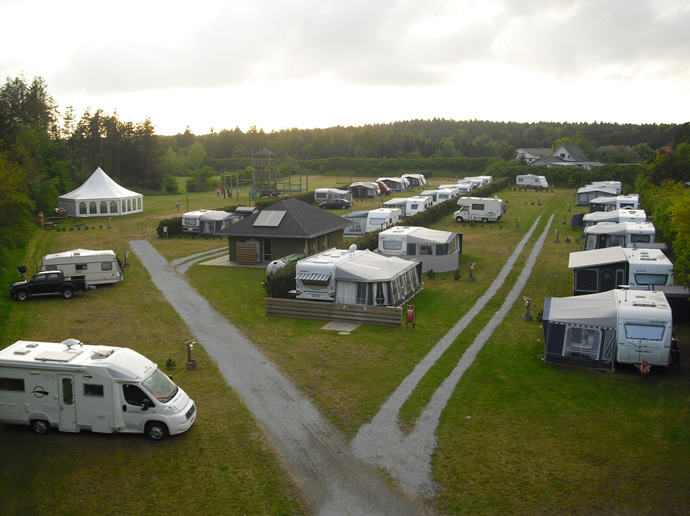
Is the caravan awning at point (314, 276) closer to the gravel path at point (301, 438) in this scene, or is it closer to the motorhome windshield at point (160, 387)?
the gravel path at point (301, 438)

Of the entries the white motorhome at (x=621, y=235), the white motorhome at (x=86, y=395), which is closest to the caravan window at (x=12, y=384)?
the white motorhome at (x=86, y=395)

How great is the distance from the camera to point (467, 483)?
11555 mm

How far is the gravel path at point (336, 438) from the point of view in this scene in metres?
11.1

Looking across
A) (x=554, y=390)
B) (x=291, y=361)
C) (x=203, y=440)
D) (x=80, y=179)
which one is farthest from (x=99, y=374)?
(x=80, y=179)

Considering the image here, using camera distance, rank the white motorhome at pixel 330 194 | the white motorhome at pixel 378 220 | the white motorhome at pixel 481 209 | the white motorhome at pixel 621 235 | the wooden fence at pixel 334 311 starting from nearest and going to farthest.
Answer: the wooden fence at pixel 334 311, the white motorhome at pixel 621 235, the white motorhome at pixel 378 220, the white motorhome at pixel 481 209, the white motorhome at pixel 330 194

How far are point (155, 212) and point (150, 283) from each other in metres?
30.2

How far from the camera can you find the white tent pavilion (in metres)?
52.9

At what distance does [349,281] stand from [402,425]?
32.4ft

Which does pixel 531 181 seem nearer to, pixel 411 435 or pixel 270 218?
pixel 270 218

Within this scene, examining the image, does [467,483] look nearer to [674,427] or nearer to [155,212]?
[674,427]

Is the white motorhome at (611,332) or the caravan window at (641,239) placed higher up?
the caravan window at (641,239)

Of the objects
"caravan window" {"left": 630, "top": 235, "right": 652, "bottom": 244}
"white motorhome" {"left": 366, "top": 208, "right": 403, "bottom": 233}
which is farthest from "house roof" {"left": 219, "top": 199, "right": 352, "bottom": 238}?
"caravan window" {"left": 630, "top": 235, "right": 652, "bottom": 244}

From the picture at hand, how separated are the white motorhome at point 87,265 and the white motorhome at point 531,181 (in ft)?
201

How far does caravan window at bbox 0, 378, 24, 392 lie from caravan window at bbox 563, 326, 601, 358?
48.1 ft
